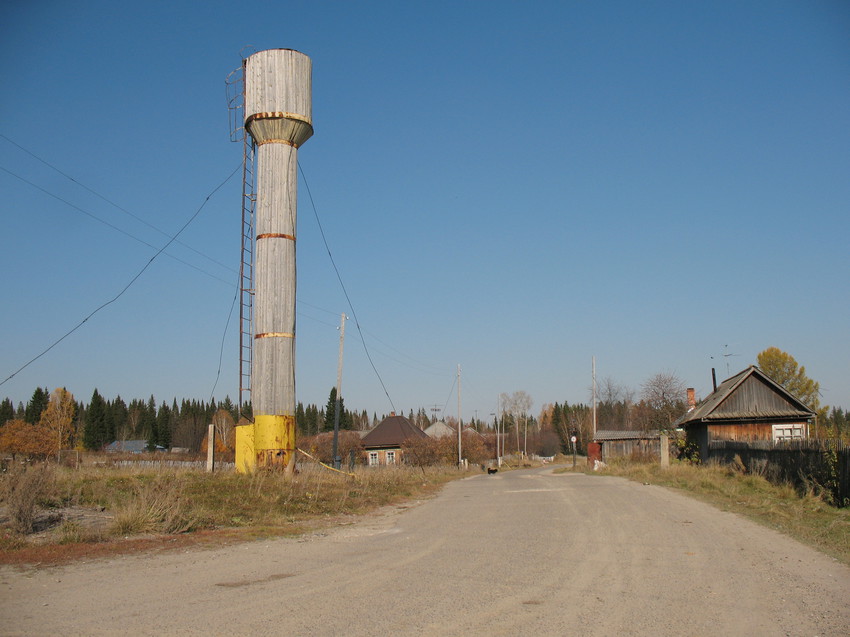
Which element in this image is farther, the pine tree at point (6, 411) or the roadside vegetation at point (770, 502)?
the pine tree at point (6, 411)

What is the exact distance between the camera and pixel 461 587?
7348 millimetres

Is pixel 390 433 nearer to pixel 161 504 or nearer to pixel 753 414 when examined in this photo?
pixel 753 414

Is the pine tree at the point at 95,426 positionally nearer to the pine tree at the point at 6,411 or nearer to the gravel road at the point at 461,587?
the pine tree at the point at 6,411

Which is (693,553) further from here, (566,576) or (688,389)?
(688,389)

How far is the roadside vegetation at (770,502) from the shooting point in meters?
11.0

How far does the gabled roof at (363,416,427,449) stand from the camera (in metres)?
68.0

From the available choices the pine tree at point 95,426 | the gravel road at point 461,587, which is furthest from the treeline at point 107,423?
the gravel road at point 461,587

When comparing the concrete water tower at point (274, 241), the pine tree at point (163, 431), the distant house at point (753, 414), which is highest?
the concrete water tower at point (274, 241)

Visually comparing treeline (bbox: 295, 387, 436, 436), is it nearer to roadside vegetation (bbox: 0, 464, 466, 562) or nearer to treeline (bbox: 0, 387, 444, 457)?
treeline (bbox: 0, 387, 444, 457)

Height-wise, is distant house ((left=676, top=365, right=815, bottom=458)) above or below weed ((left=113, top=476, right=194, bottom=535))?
above

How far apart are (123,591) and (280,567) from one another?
81.4 inches

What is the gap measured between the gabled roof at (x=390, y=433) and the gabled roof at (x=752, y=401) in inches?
1509

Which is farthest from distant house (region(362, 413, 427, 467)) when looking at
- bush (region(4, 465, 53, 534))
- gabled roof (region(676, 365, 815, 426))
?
bush (region(4, 465, 53, 534))

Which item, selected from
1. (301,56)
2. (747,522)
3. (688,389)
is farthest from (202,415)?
(747,522)
